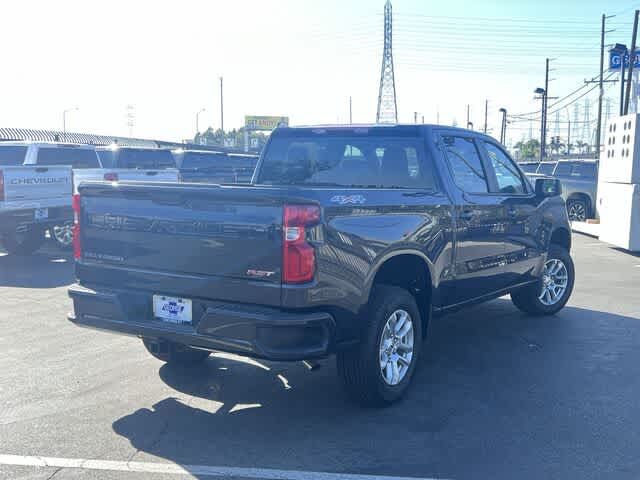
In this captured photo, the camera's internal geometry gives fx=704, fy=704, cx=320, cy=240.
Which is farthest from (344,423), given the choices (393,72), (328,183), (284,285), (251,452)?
(393,72)

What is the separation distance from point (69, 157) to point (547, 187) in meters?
10.6

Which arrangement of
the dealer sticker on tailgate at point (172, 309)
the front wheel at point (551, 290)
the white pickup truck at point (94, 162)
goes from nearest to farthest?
the dealer sticker on tailgate at point (172, 309)
the front wheel at point (551, 290)
the white pickup truck at point (94, 162)

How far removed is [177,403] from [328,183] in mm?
2225

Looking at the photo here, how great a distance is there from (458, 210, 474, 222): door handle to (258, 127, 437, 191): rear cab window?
359 millimetres

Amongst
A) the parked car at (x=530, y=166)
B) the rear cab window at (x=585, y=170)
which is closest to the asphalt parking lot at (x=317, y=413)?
the rear cab window at (x=585, y=170)

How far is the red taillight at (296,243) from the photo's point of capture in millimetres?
4129

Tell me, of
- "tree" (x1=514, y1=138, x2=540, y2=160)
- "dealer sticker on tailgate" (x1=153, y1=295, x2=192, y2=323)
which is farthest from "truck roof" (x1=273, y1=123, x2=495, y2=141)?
"tree" (x1=514, y1=138, x2=540, y2=160)

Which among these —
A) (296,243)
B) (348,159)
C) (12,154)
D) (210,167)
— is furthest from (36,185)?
(296,243)

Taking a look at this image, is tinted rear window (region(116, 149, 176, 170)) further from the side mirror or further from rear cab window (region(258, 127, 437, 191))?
the side mirror

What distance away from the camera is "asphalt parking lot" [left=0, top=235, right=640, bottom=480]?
13.3 ft

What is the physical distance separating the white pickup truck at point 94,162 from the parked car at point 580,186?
428 inches

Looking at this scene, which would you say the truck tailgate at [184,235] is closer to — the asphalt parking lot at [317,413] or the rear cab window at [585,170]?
the asphalt parking lot at [317,413]

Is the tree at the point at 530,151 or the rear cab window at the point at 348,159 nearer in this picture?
the rear cab window at the point at 348,159

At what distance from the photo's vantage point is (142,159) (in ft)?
55.4
